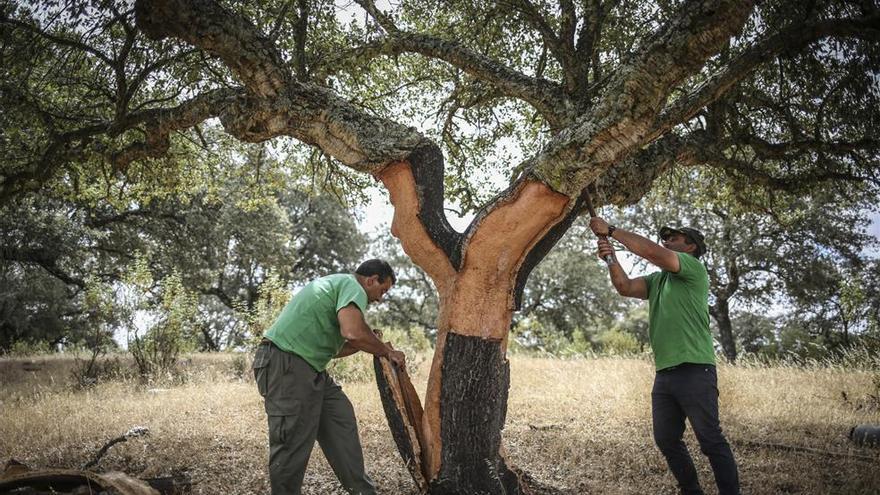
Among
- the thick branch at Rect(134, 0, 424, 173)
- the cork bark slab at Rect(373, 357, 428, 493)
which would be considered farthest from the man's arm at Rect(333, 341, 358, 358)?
the thick branch at Rect(134, 0, 424, 173)

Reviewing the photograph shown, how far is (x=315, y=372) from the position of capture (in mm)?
4117

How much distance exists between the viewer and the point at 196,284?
756 inches

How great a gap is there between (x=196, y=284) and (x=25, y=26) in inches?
586

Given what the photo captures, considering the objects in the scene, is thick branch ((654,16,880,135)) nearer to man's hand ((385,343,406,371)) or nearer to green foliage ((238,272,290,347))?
man's hand ((385,343,406,371))

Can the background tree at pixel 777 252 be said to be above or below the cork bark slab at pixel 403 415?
above

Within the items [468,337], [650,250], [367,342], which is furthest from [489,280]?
[650,250]

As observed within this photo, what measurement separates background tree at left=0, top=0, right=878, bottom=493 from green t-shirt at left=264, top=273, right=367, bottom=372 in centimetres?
80

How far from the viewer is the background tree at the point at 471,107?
4086 mm

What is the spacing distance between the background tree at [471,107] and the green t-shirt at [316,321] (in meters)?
0.80

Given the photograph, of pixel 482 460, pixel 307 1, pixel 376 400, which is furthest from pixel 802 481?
pixel 307 1

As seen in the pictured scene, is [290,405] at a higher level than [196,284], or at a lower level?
lower

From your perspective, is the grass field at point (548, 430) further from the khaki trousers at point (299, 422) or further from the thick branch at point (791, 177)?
the thick branch at point (791, 177)

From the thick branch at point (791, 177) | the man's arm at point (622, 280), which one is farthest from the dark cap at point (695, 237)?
the thick branch at point (791, 177)

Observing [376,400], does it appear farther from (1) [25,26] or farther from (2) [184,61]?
(1) [25,26]
